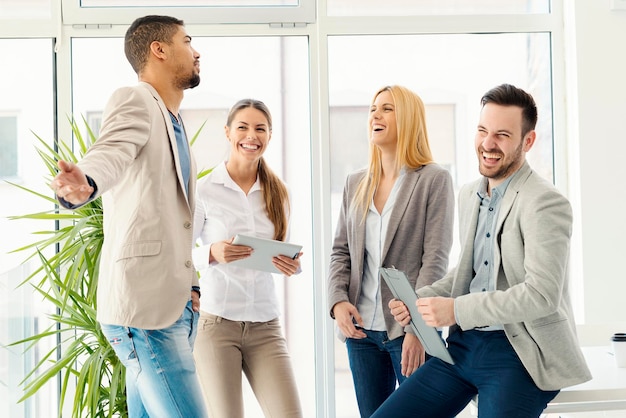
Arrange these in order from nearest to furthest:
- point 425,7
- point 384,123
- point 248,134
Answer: point 384,123 → point 248,134 → point 425,7

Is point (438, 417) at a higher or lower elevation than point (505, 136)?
lower

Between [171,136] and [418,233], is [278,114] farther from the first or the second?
[171,136]

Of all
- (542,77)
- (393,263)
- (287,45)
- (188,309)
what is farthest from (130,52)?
(542,77)

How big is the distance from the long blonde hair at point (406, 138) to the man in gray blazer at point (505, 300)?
1.32ft

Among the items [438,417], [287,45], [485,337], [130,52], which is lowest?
[438,417]

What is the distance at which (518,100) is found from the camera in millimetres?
2086

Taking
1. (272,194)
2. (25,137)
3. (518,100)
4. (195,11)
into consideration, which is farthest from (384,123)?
(25,137)

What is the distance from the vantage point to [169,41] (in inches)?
84.3

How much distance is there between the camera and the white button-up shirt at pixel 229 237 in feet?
8.79

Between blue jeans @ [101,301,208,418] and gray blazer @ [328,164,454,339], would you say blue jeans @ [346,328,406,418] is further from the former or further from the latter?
blue jeans @ [101,301,208,418]

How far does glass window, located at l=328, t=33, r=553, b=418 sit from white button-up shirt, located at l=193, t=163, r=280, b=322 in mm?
924

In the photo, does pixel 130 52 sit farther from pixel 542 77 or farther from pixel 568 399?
pixel 542 77

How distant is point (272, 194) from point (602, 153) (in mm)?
1800

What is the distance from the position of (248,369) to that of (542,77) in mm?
2244
